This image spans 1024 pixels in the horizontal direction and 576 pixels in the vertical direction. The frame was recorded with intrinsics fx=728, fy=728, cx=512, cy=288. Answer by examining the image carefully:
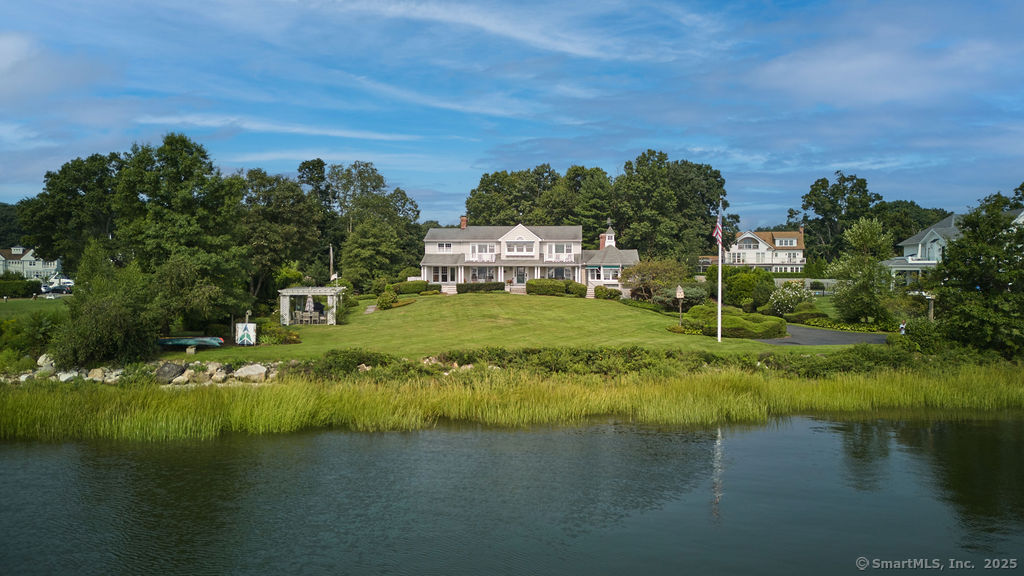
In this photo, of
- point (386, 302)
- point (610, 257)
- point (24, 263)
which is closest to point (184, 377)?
point (386, 302)

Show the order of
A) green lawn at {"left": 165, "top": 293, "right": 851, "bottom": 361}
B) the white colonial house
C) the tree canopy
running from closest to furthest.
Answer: the tree canopy < green lawn at {"left": 165, "top": 293, "right": 851, "bottom": 361} < the white colonial house

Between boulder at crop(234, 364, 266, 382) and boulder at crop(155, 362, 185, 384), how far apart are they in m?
1.91

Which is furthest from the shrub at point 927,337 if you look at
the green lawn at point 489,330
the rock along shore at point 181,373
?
the rock along shore at point 181,373

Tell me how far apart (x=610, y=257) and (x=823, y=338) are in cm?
3381

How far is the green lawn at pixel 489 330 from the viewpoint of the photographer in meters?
30.1

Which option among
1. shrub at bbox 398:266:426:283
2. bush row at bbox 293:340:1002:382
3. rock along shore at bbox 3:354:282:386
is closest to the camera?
rock along shore at bbox 3:354:282:386

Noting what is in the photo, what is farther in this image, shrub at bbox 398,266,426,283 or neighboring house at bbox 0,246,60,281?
neighboring house at bbox 0,246,60,281

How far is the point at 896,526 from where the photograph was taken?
41.0 feet

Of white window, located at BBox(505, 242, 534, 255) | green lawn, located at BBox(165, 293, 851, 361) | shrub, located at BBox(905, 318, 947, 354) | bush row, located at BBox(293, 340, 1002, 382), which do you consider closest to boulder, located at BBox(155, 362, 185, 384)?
green lawn, located at BBox(165, 293, 851, 361)

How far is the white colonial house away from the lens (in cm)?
10212

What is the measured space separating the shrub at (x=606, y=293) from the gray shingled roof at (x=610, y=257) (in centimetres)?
624

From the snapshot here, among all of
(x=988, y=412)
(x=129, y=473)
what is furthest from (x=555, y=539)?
(x=988, y=412)

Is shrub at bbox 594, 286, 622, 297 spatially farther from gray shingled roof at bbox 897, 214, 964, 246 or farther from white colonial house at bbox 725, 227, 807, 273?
white colonial house at bbox 725, 227, 807, 273

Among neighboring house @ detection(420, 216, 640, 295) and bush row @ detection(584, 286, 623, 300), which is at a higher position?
neighboring house @ detection(420, 216, 640, 295)
